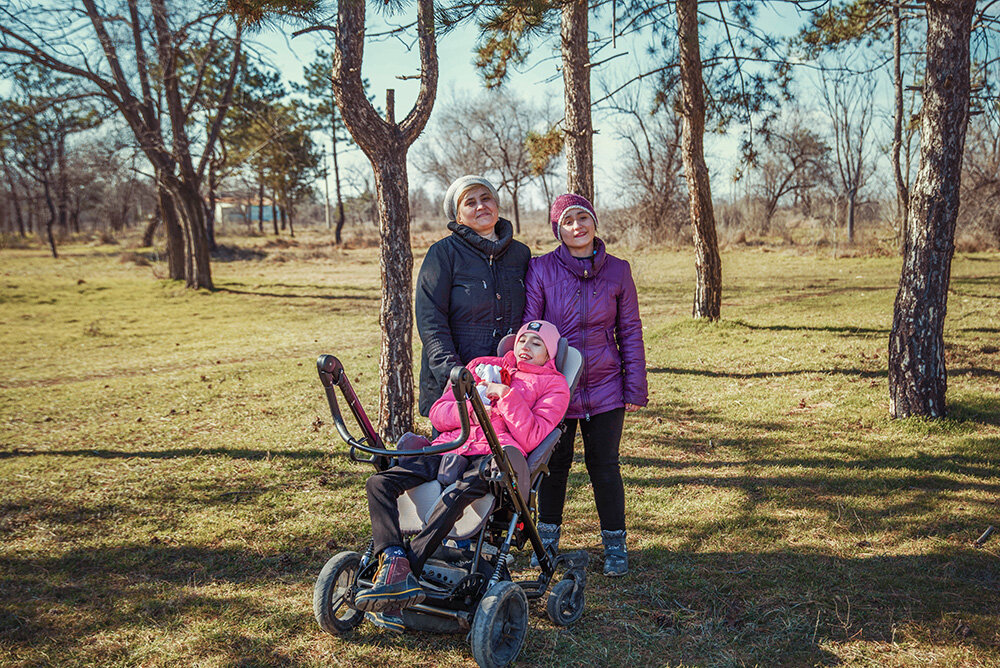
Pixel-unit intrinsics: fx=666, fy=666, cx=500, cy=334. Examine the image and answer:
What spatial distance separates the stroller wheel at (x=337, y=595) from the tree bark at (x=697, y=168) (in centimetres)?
810

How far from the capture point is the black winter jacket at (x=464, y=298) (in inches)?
128

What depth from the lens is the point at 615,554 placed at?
3.56 meters

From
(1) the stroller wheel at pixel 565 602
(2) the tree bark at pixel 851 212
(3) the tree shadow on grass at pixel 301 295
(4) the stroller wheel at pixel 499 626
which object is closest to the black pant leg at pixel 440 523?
(4) the stroller wheel at pixel 499 626

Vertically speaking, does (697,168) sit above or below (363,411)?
above

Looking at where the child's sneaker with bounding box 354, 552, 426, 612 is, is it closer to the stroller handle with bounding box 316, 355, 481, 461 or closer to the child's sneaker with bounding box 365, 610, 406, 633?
the child's sneaker with bounding box 365, 610, 406, 633

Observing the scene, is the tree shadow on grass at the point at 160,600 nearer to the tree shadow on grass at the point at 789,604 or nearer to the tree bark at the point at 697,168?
the tree shadow on grass at the point at 789,604

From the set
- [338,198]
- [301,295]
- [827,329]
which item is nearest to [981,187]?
[827,329]

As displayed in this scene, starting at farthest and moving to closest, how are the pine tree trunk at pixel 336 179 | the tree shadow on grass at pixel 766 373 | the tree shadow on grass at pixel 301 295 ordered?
the pine tree trunk at pixel 336 179
the tree shadow on grass at pixel 301 295
the tree shadow on grass at pixel 766 373

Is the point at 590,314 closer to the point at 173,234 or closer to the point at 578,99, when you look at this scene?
the point at 578,99

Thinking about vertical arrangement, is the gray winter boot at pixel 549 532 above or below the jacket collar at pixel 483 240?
below

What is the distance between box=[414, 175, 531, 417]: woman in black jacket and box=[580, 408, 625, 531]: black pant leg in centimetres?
68

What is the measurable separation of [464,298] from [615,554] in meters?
1.59

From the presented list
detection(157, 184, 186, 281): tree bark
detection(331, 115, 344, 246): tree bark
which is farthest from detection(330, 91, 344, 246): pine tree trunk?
detection(157, 184, 186, 281): tree bark

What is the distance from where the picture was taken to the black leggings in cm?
347
